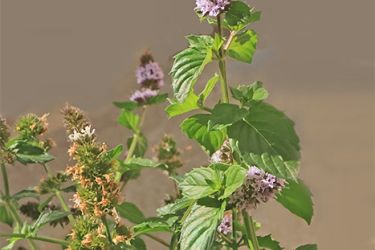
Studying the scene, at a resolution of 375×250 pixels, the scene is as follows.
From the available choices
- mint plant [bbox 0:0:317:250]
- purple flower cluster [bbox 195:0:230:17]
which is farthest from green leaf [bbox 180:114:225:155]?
purple flower cluster [bbox 195:0:230:17]

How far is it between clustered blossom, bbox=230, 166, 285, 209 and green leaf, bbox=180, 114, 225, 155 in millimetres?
71

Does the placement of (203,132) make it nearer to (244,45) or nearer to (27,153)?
(244,45)

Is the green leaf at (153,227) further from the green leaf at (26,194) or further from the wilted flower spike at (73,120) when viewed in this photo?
the green leaf at (26,194)

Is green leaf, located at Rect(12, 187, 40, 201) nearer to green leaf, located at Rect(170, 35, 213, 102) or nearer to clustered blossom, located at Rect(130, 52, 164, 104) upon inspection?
clustered blossom, located at Rect(130, 52, 164, 104)

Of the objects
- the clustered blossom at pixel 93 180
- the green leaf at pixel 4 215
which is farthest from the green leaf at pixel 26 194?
the clustered blossom at pixel 93 180

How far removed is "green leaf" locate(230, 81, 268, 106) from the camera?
→ 64cm

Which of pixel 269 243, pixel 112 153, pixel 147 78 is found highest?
pixel 147 78

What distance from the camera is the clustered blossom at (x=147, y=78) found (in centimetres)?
102

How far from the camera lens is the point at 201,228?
0.60 m

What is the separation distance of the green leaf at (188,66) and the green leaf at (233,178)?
7 cm

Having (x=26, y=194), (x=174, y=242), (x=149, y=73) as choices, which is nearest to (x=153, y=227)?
(x=174, y=242)

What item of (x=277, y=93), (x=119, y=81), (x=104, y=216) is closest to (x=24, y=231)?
(x=104, y=216)

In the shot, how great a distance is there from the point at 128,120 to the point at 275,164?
536 mm

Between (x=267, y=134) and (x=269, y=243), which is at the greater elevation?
(x=267, y=134)
